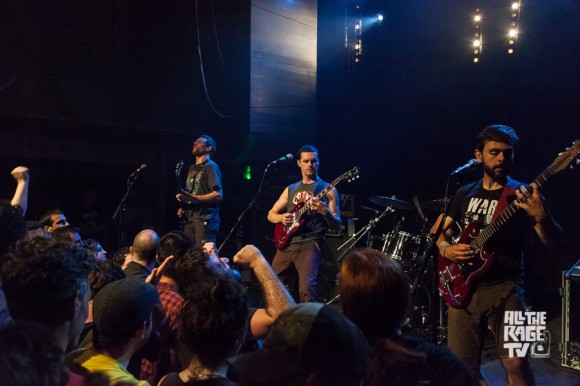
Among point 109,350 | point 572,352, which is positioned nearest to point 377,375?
point 109,350

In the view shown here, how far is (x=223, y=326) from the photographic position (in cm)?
173

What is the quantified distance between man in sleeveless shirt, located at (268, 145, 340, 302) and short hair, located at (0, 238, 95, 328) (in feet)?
12.2

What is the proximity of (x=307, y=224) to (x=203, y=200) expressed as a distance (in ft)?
5.09

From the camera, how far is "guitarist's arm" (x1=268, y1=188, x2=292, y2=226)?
576cm

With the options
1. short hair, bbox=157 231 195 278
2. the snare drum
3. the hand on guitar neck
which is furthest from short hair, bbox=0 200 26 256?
the snare drum

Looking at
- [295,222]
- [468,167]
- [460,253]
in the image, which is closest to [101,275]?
[460,253]

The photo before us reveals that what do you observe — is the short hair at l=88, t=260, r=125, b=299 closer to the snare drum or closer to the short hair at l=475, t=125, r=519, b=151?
the short hair at l=475, t=125, r=519, b=151

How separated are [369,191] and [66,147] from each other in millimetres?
5786

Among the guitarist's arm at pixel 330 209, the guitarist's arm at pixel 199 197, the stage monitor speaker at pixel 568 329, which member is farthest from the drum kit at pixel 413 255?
the guitarist's arm at pixel 199 197

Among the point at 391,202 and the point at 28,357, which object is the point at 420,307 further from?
Answer: the point at 28,357

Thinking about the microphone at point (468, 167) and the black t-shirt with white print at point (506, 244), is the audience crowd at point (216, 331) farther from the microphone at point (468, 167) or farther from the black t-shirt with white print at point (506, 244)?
the microphone at point (468, 167)

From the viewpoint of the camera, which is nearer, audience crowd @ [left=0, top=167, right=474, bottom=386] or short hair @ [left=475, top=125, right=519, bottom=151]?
audience crowd @ [left=0, top=167, right=474, bottom=386]

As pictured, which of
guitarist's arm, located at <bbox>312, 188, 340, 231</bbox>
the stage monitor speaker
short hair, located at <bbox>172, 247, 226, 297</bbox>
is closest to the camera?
short hair, located at <bbox>172, 247, 226, 297</bbox>

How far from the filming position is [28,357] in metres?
1.17
